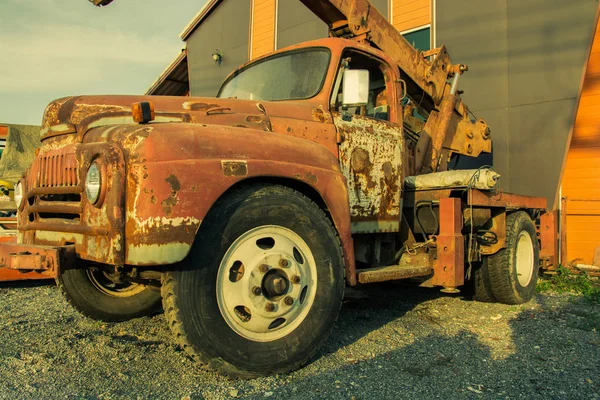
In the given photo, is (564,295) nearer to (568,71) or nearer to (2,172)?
(568,71)

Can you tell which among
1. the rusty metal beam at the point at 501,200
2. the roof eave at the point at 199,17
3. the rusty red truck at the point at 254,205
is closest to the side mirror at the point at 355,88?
the rusty red truck at the point at 254,205

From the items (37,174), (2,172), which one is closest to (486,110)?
(37,174)

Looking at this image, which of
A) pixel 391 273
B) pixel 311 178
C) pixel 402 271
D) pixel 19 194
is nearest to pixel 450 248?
pixel 402 271

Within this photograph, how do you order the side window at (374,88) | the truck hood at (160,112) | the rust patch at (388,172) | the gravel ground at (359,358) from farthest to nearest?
the side window at (374,88)
the rust patch at (388,172)
the truck hood at (160,112)
the gravel ground at (359,358)

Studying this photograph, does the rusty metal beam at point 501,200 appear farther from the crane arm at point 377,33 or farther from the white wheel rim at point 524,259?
the crane arm at point 377,33

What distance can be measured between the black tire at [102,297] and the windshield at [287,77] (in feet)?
6.41

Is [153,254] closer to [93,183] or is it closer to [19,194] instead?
[93,183]

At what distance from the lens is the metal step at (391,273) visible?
3.72 meters

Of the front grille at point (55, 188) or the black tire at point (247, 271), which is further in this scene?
the front grille at point (55, 188)

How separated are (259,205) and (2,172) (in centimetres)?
967

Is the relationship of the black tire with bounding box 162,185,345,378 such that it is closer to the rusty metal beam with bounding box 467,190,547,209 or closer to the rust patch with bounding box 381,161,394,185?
the rust patch with bounding box 381,161,394,185

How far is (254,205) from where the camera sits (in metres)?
3.03

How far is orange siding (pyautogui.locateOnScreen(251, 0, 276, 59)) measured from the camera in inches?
499

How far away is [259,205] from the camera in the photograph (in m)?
3.05
